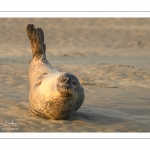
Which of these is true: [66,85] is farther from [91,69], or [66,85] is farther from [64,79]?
[91,69]

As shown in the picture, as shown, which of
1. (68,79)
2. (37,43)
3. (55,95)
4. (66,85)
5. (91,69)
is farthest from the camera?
(91,69)

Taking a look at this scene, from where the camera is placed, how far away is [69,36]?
2095cm

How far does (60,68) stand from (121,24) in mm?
12208

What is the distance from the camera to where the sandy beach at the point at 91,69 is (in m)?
6.55

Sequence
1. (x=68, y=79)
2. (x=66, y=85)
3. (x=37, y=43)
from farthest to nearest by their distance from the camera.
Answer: (x=37, y=43), (x=68, y=79), (x=66, y=85)

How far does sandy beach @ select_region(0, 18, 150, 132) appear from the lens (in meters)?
6.55

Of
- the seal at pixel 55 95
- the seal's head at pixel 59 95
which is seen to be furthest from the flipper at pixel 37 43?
the seal's head at pixel 59 95

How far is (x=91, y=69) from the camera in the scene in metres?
12.2

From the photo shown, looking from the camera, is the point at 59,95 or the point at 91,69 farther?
the point at 91,69
